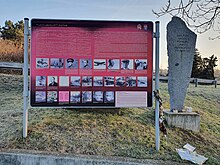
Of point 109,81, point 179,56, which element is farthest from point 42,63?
point 179,56

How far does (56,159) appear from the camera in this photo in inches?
146

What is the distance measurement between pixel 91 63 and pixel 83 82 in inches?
13.3

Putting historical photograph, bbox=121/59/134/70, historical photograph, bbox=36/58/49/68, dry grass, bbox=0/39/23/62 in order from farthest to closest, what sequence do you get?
1. dry grass, bbox=0/39/23/62
2. historical photograph, bbox=121/59/134/70
3. historical photograph, bbox=36/58/49/68

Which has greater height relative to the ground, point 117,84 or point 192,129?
point 117,84

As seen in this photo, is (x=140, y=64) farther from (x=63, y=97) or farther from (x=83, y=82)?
(x=63, y=97)

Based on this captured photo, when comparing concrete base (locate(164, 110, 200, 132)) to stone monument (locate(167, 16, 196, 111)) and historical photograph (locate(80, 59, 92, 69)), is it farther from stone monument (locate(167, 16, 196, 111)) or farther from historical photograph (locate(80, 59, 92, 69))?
historical photograph (locate(80, 59, 92, 69))

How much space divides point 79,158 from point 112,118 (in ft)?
5.27

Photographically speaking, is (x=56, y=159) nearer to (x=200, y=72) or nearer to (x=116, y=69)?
(x=116, y=69)

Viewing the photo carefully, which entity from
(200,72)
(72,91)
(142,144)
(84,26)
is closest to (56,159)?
(72,91)

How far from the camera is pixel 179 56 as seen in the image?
→ 5.54 meters

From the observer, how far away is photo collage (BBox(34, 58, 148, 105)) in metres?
4.24

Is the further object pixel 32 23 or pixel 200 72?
pixel 200 72

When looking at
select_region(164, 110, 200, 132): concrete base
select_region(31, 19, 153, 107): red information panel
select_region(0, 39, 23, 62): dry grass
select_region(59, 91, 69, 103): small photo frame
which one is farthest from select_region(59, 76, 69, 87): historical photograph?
select_region(0, 39, 23, 62): dry grass

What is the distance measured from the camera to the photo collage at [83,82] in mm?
4242
